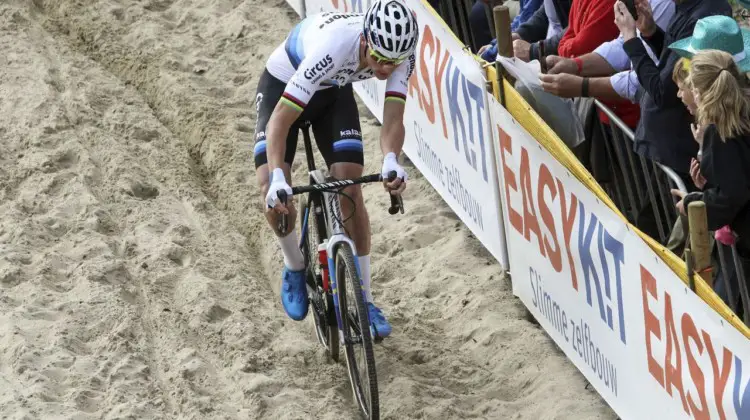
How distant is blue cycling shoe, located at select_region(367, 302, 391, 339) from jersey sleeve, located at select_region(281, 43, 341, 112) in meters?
1.20

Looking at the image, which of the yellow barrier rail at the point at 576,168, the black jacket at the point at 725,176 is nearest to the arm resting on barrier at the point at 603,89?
the yellow barrier rail at the point at 576,168

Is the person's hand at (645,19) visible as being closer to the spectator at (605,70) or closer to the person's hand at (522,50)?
the spectator at (605,70)

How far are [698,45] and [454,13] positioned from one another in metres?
→ 4.06

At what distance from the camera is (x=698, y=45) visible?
5.54m

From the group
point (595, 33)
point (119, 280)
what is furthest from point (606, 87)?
point (119, 280)

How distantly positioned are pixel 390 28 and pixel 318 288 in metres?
1.70

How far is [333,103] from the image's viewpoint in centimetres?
652

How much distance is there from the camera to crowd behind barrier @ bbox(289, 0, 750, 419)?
5062 mm

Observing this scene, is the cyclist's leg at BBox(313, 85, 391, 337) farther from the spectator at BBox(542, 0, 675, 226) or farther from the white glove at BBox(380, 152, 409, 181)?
the spectator at BBox(542, 0, 675, 226)

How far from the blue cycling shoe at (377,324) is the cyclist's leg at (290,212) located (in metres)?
0.45

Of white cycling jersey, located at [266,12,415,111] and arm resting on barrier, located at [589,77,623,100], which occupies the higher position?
white cycling jersey, located at [266,12,415,111]

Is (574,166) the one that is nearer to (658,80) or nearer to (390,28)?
(658,80)

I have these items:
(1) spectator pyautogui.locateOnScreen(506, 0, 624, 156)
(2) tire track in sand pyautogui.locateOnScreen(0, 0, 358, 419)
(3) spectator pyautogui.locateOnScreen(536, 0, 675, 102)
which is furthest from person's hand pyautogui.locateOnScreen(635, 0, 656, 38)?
(2) tire track in sand pyautogui.locateOnScreen(0, 0, 358, 419)

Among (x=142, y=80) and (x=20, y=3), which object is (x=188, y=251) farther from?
(x=20, y=3)
